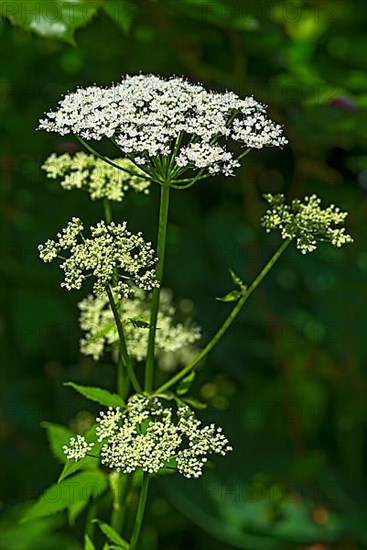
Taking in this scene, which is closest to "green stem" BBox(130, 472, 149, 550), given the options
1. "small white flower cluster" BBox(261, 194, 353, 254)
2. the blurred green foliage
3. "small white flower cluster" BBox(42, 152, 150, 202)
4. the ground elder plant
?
the ground elder plant

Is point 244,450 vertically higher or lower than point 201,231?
lower

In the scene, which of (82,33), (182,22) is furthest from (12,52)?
(182,22)

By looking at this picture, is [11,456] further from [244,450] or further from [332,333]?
[332,333]

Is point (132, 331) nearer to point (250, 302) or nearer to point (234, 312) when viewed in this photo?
point (234, 312)

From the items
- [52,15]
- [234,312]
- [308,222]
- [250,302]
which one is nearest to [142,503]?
[234,312]

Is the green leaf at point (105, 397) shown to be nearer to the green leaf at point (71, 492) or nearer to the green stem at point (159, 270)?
the green stem at point (159, 270)

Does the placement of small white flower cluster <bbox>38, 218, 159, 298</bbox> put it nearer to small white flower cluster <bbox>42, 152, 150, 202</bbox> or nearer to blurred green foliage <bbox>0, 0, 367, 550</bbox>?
small white flower cluster <bbox>42, 152, 150, 202</bbox>

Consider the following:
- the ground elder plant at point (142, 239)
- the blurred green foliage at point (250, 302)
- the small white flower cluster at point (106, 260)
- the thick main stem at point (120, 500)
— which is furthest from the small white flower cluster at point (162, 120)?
the blurred green foliage at point (250, 302)

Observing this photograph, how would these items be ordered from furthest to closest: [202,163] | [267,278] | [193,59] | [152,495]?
[267,278] < [152,495] < [193,59] < [202,163]
